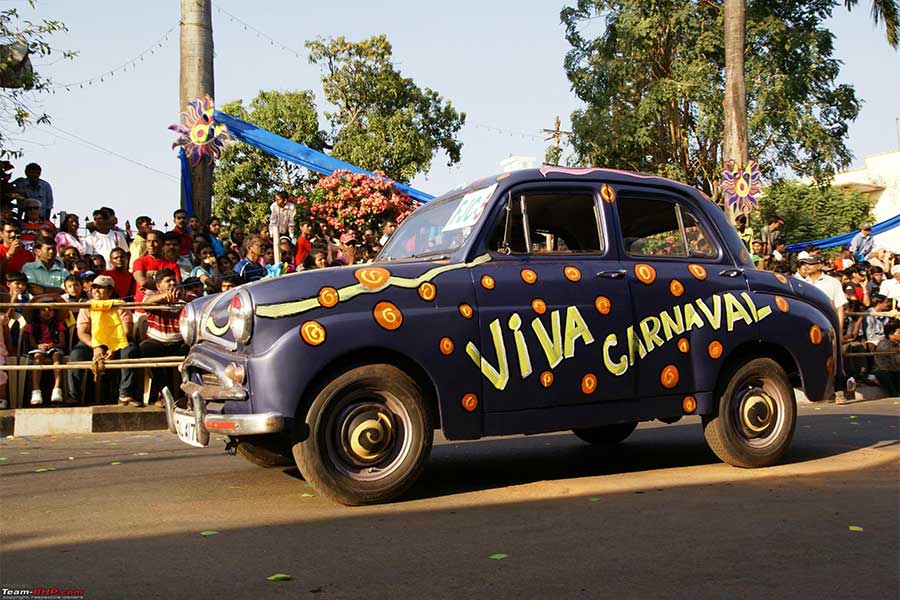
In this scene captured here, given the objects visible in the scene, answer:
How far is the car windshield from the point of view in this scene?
6.40 m

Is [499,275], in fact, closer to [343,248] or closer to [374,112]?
[343,248]

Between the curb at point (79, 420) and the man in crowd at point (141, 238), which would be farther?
the man in crowd at point (141, 238)

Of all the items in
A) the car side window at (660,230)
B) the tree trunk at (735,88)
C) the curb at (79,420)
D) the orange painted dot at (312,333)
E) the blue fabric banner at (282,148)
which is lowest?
the curb at (79,420)

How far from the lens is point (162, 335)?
11.0m

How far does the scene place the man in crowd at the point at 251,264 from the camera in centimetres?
1307

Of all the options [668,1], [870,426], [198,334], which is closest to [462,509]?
[198,334]

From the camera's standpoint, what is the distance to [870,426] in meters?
9.77

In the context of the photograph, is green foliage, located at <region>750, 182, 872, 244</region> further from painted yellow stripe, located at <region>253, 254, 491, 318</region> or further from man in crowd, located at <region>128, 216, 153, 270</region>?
painted yellow stripe, located at <region>253, 254, 491, 318</region>

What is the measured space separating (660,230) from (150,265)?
7328mm

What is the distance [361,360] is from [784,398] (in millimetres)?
3315

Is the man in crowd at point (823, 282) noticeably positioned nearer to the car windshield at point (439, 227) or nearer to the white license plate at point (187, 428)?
the car windshield at point (439, 227)

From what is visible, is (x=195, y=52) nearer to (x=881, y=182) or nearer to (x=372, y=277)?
(x=372, y=277)

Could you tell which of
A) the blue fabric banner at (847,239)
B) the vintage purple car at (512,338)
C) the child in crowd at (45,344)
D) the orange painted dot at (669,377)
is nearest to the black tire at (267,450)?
the vintage purple car at (512,338)

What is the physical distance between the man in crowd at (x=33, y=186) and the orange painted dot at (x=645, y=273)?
11.1 metres
